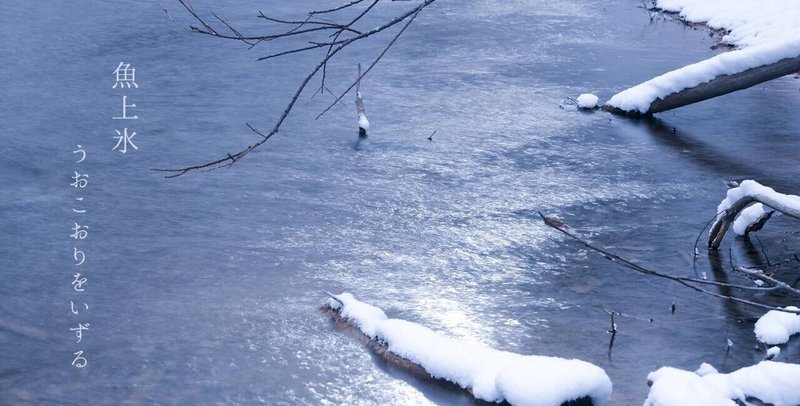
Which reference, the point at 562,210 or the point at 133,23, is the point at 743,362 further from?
the point at 133,23

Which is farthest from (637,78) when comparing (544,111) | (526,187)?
(526,187)

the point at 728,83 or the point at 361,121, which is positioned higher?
the point at 728,83

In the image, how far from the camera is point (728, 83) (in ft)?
38.4

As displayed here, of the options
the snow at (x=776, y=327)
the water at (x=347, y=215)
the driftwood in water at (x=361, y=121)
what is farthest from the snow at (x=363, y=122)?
the snow at (x=776, y=327)

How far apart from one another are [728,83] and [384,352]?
695cm

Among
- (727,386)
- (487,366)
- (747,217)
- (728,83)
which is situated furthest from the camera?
(728,83)

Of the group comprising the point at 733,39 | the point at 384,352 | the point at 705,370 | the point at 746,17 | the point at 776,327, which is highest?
the point at 746,17

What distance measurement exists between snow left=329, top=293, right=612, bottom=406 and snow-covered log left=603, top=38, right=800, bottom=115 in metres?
6.40

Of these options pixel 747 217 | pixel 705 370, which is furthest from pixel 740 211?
pixel 705 370

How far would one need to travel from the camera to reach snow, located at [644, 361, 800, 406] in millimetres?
5441

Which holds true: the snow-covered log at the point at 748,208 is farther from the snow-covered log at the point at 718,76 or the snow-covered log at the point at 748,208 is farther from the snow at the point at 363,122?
the snow at the point at 363,122

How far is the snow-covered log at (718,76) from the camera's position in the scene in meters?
11.4

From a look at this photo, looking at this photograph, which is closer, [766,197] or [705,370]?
[705,370]

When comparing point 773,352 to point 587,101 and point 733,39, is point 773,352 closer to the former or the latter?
point 587,101
